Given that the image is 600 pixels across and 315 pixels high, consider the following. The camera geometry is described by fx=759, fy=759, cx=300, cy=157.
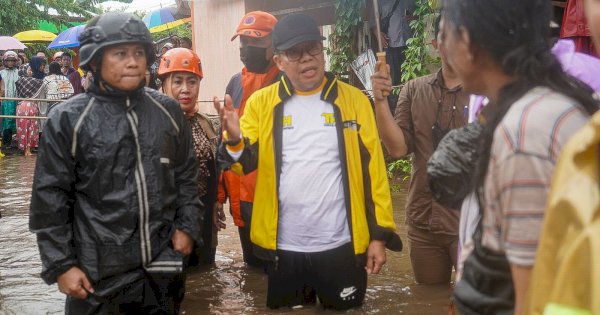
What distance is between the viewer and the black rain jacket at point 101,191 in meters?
3.66

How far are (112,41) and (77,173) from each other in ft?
2.22

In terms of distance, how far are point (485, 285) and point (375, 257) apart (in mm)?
2501

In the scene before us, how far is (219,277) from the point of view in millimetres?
6430

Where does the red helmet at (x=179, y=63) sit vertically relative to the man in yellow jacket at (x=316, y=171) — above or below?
above

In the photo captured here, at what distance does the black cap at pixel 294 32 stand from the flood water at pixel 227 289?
5.78 ft

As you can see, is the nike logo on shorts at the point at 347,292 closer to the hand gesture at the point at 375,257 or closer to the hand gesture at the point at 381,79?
the hand gesture at the point at 375,257

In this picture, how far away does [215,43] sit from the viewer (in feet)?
47.9

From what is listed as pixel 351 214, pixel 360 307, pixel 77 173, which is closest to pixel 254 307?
pixel 360 307

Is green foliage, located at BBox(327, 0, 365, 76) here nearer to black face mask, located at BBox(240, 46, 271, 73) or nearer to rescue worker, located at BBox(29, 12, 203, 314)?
black face mask, located at BBox(240, 46, 271, 73)

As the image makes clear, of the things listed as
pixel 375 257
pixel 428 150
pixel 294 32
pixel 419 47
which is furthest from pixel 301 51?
pixel 419 47

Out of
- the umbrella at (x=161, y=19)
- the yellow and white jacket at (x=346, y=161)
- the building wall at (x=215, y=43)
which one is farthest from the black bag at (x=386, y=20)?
the umbrella at (x=161, y=19)

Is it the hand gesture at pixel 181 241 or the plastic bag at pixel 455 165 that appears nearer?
the plastic bag at pixel 455 165

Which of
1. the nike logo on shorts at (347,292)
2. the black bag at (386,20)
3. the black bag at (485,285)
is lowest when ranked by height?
the nike logo on shorts at (347,292)

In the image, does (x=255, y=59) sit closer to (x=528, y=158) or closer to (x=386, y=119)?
(x=386, y=119)
